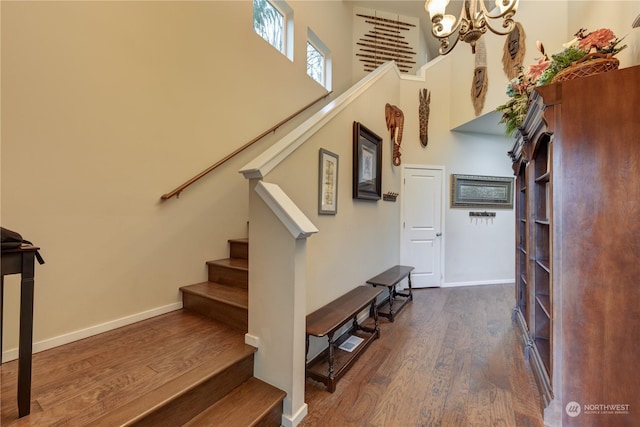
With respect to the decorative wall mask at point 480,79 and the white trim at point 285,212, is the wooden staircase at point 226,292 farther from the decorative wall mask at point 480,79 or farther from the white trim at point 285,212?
the decorative wall mask at point 480,79

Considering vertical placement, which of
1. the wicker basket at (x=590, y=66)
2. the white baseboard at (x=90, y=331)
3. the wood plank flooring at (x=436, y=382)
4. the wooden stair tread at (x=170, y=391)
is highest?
the wicker basket at (x=590, y=66)

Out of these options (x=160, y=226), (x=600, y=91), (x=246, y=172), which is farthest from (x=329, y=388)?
(x=600, y=91)

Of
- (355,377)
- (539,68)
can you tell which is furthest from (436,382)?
(539,68)

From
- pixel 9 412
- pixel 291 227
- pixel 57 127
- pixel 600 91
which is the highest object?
pixel 600 91

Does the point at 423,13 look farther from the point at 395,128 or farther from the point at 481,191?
the point at 481,191

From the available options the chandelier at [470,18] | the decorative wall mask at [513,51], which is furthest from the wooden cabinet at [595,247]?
the decorative wall mask at [513,51]

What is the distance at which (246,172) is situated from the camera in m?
1.60

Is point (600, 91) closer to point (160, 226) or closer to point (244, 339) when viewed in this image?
point (244, 339)

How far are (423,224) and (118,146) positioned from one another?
3991 mm

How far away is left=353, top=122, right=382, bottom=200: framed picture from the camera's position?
→ 2711 mm

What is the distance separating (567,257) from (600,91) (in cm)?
87

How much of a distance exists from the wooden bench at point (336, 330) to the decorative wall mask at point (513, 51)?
317 centimetres

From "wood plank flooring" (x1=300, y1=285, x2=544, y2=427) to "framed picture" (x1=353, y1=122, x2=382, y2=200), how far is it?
4.85ft

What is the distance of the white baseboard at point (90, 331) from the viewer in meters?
Result: 1.48
